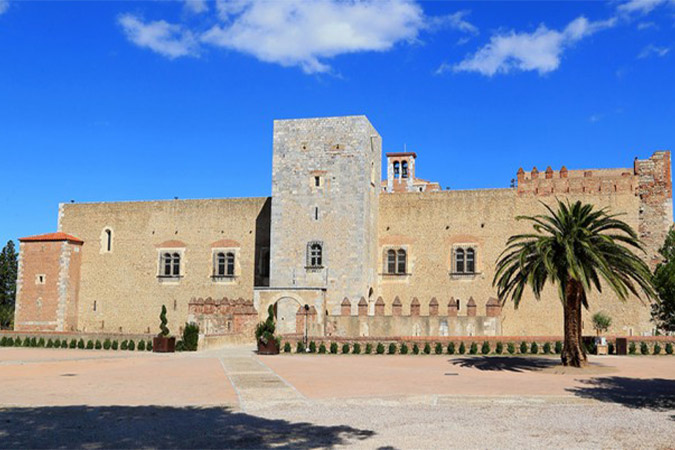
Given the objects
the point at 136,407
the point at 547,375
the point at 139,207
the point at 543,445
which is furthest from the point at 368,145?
the point at 543,445

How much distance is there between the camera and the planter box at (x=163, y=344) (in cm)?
2731

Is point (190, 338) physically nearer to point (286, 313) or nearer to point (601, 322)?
point (286, 313)

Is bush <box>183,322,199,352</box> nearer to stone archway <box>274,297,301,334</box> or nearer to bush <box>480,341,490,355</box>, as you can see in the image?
stone archway <box>274,297,301,334</box>

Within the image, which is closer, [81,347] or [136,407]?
[136,407]

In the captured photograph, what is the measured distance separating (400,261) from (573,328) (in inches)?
679

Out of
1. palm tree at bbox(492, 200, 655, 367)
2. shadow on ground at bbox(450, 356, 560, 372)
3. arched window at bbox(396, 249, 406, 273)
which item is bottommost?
shadow on ground at bbox(450, 356, 560, 372)

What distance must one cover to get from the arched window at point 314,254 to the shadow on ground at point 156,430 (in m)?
23.6

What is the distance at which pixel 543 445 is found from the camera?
372 inches

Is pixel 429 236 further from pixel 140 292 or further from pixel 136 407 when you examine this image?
pixel 136 407

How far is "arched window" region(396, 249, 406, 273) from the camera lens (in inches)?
1480

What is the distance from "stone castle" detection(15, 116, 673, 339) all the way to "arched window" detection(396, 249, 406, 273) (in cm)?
6

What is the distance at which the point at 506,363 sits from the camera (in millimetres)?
22484

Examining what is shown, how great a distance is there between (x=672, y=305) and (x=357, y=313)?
17550mm

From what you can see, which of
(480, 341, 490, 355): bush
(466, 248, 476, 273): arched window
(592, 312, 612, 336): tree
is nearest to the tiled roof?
(466, 248, 476, 273): arched window
